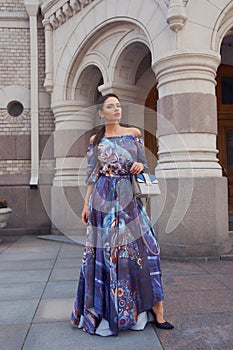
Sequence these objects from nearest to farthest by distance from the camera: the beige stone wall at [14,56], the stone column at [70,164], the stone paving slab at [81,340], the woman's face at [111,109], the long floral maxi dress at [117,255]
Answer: the stone paving slab at [81,340], the long floral maxi dress at [117,255], the woman's face at [111,109], the stone column at [70,164], the beige stone wall at [14,56]

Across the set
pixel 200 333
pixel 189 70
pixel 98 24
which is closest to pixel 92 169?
pixel 200 333

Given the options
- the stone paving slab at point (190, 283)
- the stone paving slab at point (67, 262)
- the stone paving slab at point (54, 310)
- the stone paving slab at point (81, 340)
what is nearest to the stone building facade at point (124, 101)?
the stone paving slab at point (190, 283)

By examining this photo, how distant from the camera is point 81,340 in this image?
2799 mm

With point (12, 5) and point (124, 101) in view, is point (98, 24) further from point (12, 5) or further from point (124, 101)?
point (12, 5)

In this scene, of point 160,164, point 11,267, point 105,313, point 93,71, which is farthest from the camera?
point 93,71

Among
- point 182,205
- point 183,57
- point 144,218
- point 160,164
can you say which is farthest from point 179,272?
point 183,57

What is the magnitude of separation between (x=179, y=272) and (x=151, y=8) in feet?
13.9

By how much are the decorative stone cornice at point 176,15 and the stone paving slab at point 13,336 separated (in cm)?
463

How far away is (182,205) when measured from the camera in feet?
18.5

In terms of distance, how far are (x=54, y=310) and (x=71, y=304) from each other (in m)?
0.23

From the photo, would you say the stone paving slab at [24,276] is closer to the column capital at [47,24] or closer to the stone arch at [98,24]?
the stone arch at [98,24]

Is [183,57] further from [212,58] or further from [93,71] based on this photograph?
[93,71]

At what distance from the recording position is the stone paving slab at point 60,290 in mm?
4043

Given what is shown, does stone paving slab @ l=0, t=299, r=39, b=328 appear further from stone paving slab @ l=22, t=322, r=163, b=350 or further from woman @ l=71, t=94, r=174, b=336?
woman @ l=71, t=94, r=174, b=336
